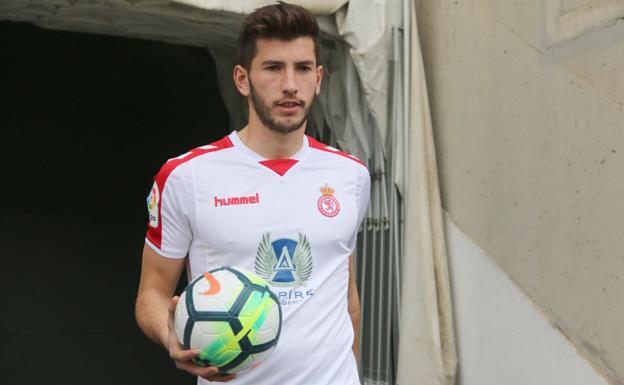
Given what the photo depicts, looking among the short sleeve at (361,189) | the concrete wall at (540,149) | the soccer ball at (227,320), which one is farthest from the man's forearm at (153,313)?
the concrete wall at (540,149)

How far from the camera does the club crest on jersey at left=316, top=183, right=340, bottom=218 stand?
10.2ft

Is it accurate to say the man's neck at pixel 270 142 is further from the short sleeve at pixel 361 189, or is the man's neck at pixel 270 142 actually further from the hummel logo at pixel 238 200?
the short sleeve at pixel 361 189

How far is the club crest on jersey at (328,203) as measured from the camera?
10.2 ft

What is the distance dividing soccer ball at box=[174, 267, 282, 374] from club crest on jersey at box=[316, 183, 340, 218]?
52 centimetres

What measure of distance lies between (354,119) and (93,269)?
3945 mm

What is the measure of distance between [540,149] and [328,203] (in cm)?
155

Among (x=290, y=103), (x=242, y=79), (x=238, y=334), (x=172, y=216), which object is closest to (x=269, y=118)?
(x=290, y=103)

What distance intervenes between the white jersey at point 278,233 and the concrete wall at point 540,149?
4.12 ft

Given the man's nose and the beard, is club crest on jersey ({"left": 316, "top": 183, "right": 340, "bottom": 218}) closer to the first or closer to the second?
the beard

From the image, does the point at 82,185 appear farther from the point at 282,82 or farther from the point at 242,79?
the point at 282,82

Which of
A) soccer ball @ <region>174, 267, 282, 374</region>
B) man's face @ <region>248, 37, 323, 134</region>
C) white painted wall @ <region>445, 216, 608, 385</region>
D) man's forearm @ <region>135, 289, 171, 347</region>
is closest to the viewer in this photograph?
soccer ball @ <region>174, 267, 282, 374</region>

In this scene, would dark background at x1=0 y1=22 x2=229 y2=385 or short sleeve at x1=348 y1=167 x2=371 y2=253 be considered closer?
short sleeve at x1=348 y1=167 x2=371 y2=253

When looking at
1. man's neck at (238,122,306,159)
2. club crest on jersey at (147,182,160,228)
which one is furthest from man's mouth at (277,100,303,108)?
club crest on jersey at (147,182,160,228)

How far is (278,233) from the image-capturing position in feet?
9.70
